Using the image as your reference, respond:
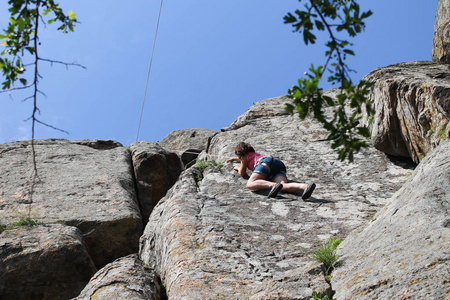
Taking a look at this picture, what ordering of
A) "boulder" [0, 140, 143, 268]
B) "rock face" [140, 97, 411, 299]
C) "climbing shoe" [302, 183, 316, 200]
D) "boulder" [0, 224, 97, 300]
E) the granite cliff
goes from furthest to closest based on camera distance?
1. "boulder" [0, 140, 143, 268]
2. "climbing shoe" [302, 183, 316, 200]
3. "boulder" [0, 224, 97, 300]
4. "rock face" [140, 97, 411, 299]
5. the granite cliff

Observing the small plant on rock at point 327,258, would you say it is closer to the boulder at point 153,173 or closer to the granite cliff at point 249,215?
the granite cliff at point 249,215

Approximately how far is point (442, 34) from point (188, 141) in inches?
337

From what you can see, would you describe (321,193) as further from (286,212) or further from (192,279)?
(192,279)

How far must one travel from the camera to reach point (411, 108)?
306 inches

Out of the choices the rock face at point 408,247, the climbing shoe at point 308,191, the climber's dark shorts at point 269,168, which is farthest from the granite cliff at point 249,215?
the climber's dark shorts at point 269,168

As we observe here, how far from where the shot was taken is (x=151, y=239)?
7.29m

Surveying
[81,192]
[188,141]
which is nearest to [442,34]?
[81,192]

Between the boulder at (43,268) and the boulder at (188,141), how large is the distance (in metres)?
6.75

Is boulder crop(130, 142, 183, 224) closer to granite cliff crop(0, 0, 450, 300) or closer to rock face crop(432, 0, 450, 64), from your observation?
granite cliff crop(0, 0, 450, 300)

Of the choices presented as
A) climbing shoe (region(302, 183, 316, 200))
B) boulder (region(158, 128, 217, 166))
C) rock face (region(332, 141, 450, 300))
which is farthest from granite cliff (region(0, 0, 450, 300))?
boulder (region(158, 128, 217, 166))

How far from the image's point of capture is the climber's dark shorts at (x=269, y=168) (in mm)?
8156

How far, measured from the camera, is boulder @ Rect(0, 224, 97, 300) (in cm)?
723

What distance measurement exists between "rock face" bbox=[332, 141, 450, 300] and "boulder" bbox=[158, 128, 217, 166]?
9.35m

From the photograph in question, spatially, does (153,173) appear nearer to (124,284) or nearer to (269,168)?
(269,168)
